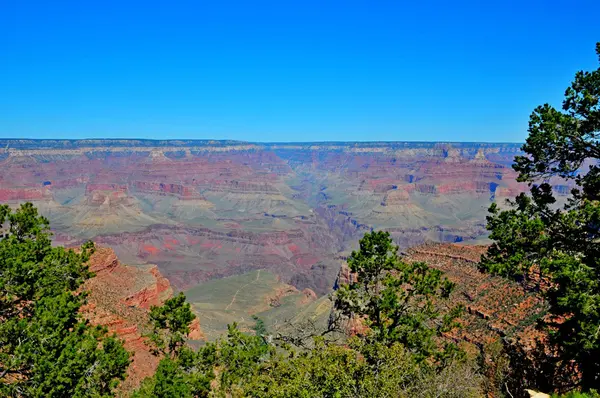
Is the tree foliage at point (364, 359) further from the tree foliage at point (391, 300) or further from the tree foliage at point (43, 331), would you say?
the tree foliage at point (43, 331)

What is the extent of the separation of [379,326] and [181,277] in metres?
145

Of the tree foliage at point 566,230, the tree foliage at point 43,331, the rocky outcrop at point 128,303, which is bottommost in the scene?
the rocky outcrop at point 128,303

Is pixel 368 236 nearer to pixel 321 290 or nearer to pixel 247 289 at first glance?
pixel 247 289

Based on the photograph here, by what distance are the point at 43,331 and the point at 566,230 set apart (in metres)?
19.0

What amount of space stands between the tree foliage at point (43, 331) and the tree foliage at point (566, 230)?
15644mm

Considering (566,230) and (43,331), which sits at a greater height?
(566,230)

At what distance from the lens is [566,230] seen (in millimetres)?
14508

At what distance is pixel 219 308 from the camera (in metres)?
98.6

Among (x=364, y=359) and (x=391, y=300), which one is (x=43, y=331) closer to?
(x=364, y=359)

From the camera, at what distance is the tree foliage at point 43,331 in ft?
51.4

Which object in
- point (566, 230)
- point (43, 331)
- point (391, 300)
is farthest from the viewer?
point (391, 300)

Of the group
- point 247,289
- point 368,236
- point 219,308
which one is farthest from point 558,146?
point 247,289

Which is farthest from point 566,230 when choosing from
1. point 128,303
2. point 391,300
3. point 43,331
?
point 128,303

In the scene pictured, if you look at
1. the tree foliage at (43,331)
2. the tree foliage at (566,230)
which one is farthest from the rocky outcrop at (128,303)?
the tree foliage at (566,230)
